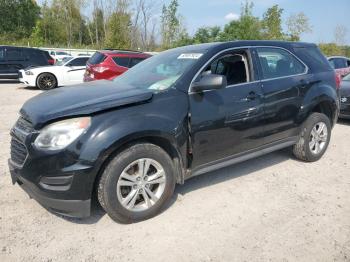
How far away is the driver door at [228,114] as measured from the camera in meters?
3.54

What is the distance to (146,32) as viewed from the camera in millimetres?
41781

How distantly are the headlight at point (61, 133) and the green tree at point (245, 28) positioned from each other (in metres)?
28.8

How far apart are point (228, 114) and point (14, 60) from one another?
14.1 metres

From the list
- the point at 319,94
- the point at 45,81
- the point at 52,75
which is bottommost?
the point at 45,81

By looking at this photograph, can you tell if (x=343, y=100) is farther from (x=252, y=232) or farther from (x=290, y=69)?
(x=252, y=232)

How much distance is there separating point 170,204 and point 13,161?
1.68 m

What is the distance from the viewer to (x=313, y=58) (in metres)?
4.97

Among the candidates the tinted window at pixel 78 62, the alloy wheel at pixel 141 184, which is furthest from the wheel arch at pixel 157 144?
the tinted window at pixel 78 62

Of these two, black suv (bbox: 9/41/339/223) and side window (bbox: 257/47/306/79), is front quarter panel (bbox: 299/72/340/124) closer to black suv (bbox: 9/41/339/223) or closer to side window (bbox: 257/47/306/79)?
black suv (bbox: 9/41/339/223)

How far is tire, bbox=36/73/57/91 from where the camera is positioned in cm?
1309

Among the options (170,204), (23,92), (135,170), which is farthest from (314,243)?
(23,92)

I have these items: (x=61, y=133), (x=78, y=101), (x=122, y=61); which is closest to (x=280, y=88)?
(x=78, y=101)

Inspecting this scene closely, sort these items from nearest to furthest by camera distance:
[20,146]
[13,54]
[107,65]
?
[20,146] < [107,65] < [13,54]

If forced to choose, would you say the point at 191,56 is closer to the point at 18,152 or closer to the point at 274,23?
the point at 18,152
